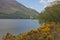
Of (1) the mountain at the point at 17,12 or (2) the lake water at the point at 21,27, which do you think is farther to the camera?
(1) the mountain at the point at 17,12

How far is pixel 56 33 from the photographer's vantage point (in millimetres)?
5797

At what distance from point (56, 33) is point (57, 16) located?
5.42ft

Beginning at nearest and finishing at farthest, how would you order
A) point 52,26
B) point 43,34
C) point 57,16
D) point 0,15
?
1. point 43,34
2. point 52,26
3. point 57,16
4. point 0,15

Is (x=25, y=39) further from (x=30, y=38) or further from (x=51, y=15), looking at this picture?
(x=51, y=15)

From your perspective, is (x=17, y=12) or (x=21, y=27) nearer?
(x=21, y=27)

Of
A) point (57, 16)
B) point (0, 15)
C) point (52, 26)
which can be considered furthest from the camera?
point (0, 15)

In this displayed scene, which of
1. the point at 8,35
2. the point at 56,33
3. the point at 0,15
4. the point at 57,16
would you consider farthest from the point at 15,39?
the point at 0,15

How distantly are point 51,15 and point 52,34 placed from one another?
79.4 inches

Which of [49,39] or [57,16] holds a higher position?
[57,16]

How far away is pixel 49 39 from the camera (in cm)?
564

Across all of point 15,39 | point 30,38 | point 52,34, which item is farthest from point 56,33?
point 15,39

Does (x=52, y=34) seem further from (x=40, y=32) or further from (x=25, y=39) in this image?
(x=25, y=39)

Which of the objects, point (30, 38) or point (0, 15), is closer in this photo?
point (30, 38)

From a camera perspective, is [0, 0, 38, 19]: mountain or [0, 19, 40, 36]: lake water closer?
[0, 19, 40, 36]: lake water
